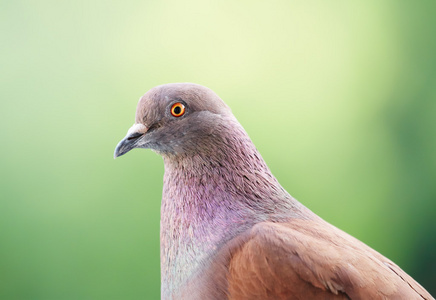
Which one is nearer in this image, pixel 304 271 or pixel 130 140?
pixel 304 271

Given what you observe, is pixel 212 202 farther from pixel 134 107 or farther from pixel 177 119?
pixel 134 107

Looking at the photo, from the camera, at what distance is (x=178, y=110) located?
186 centimetres

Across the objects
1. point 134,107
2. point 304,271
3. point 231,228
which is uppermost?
point 134,107

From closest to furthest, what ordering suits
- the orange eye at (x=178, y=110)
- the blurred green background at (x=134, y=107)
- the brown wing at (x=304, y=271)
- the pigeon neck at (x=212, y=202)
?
the brown wing at (x=304, y=271)
the pigeon neck at (x=212, y=202)
the orange eye at (x=178, y=110)
the blurred green background at (x=134, y=107)

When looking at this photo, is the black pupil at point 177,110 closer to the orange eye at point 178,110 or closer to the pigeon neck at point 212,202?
the orange eye at point 178,110

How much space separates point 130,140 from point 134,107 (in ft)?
5.40

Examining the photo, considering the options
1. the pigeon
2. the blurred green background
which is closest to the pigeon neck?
the pigeon

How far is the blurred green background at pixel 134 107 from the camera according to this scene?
135 inches

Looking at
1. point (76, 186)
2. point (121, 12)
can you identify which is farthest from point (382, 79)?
point (76, 186)

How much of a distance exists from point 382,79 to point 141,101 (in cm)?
256

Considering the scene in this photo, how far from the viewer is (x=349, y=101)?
3.80m

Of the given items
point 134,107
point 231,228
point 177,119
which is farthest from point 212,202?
point 134,107

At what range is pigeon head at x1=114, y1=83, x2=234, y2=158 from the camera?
184cm

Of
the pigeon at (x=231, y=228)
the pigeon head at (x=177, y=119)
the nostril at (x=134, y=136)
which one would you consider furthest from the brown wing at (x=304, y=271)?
the nostril at (x=134, y=136)
